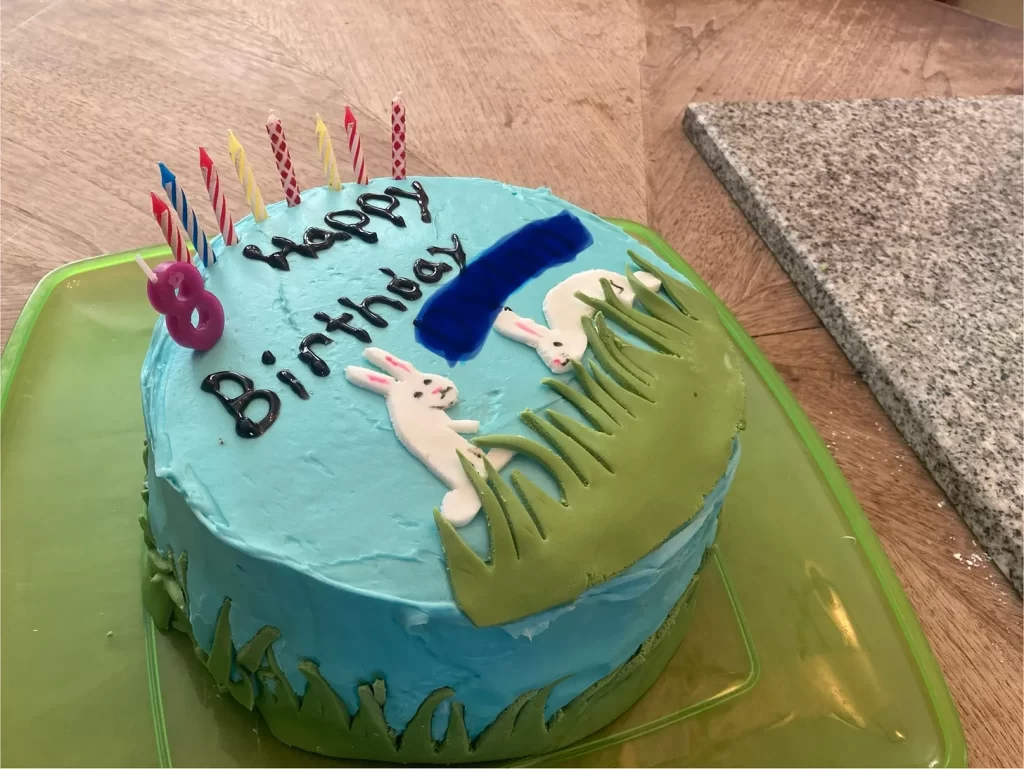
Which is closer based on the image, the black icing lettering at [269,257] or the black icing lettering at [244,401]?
the black icing lettering at [244,401]

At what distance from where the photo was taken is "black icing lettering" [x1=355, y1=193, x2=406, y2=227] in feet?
3.67

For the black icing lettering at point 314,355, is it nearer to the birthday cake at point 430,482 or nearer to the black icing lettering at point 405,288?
the birthday cake at point 430,482

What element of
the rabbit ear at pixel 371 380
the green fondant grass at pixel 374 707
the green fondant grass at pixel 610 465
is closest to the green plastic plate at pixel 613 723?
the green fondant grass at pixel 374 707

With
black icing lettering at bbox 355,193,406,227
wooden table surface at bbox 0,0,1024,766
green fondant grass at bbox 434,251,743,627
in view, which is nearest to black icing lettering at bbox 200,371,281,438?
green fondant grass at bbox 434,251,743,627

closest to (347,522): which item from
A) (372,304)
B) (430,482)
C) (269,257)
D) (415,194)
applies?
(430,482)

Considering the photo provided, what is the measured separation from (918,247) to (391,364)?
132cm

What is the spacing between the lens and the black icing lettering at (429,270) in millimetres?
1040

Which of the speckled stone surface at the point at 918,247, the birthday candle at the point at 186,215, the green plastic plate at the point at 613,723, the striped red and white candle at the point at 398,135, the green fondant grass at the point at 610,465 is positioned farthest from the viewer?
the speckled stone surface at the point at 918,247

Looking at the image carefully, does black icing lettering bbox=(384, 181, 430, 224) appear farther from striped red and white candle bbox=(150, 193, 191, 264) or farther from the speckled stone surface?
the speckled stone surface

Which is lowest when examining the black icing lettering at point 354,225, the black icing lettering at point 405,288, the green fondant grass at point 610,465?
the green fondant grass at point 610,465

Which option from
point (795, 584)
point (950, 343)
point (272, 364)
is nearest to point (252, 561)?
point (272, 364)

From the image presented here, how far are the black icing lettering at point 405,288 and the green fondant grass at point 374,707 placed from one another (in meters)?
0.39

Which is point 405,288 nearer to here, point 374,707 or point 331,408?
point 331,408

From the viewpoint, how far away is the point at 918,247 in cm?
174
